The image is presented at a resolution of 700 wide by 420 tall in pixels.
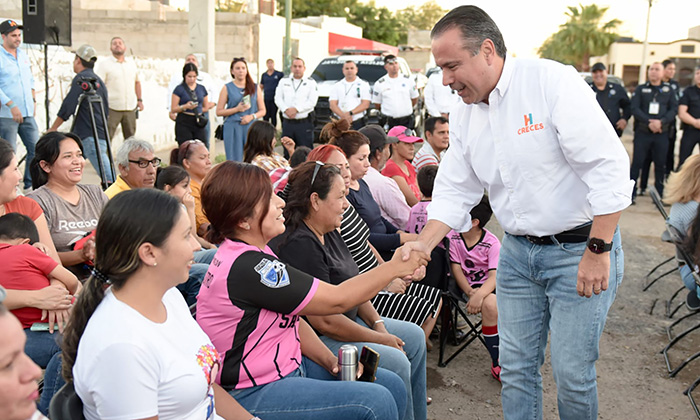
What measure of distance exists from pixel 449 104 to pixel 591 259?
9.34m

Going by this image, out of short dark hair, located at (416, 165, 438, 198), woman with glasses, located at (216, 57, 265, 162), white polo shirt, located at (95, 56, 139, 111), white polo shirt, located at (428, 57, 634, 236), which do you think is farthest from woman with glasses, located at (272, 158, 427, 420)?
white polo shirt, located at (95, 56, 139, 111)

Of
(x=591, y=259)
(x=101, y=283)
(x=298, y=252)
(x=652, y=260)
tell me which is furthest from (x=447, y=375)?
(x=652, y=260)

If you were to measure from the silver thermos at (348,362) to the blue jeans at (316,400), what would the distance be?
0.75 feet

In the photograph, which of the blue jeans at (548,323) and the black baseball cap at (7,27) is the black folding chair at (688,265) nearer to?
the blue jeans at (548,323)

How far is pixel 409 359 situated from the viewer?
3.52m

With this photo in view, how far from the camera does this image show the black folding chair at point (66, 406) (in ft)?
6.07

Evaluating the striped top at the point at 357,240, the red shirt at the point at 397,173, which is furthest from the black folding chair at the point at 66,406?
the red shirt at the point at 397,173

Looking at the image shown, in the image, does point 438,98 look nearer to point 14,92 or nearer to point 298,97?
point 298,97

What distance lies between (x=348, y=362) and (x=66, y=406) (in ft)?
4.15

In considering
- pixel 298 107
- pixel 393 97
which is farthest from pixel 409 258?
pixel 393 97

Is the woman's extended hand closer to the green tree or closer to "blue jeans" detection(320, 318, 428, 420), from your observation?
"blue jeans" detection(320, 318, 428, 420)

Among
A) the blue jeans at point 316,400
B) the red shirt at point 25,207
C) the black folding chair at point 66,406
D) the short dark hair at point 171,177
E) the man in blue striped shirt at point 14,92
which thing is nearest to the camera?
the black folding chair at point 66,406

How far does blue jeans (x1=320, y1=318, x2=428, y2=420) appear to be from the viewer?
316cm

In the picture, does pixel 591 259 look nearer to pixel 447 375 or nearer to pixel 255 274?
pixel 255 274
